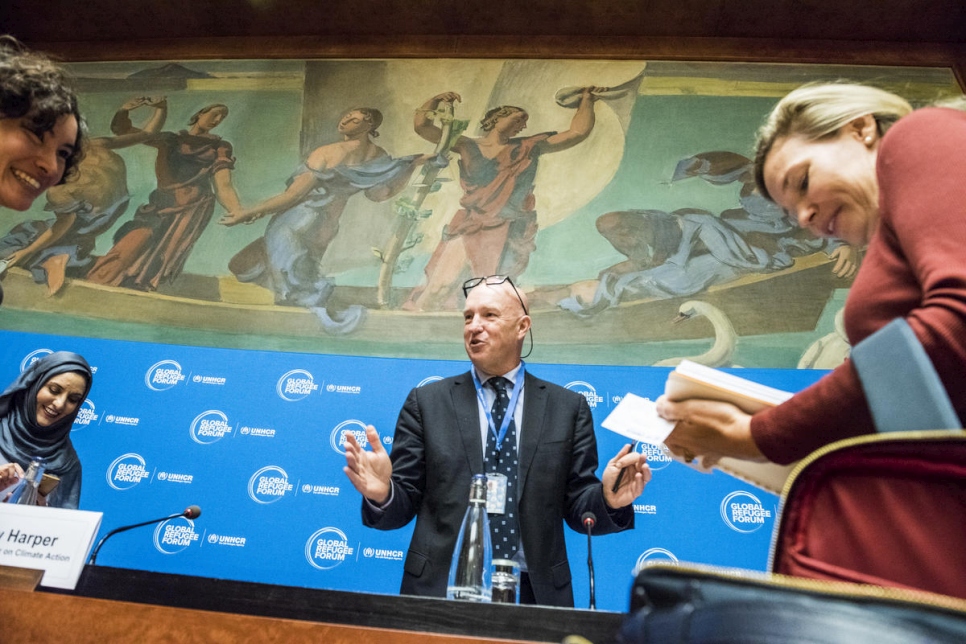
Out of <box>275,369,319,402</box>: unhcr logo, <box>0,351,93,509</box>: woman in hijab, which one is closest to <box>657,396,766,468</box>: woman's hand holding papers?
<box>275,369,319,402</box>: unhcr logo

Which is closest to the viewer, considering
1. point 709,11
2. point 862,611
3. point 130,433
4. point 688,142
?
point 862,611

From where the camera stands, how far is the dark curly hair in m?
1.93

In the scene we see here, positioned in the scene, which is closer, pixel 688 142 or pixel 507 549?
pixel 507 549

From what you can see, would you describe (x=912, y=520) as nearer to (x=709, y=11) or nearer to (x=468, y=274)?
(x=468, y=274)

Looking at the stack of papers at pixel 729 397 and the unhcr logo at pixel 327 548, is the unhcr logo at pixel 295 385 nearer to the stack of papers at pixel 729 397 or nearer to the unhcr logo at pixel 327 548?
the unhcr logo at pixel 327 548

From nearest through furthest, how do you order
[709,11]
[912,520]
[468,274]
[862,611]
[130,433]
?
[862,611] < [912,520] < [130,433] < [468,274] < [709,11]

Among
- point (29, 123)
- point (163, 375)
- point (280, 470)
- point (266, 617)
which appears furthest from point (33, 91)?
point (163, 375)

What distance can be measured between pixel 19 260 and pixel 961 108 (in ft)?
21.0

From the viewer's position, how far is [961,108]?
4.01 feet

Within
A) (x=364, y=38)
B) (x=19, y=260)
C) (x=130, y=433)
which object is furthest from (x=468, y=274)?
(x=19, y=260)

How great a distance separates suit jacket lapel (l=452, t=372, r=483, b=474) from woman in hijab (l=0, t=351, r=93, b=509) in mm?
2654

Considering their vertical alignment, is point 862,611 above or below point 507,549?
below

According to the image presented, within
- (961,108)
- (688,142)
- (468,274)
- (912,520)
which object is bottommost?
(912,520)

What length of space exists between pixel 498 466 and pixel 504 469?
3cm
